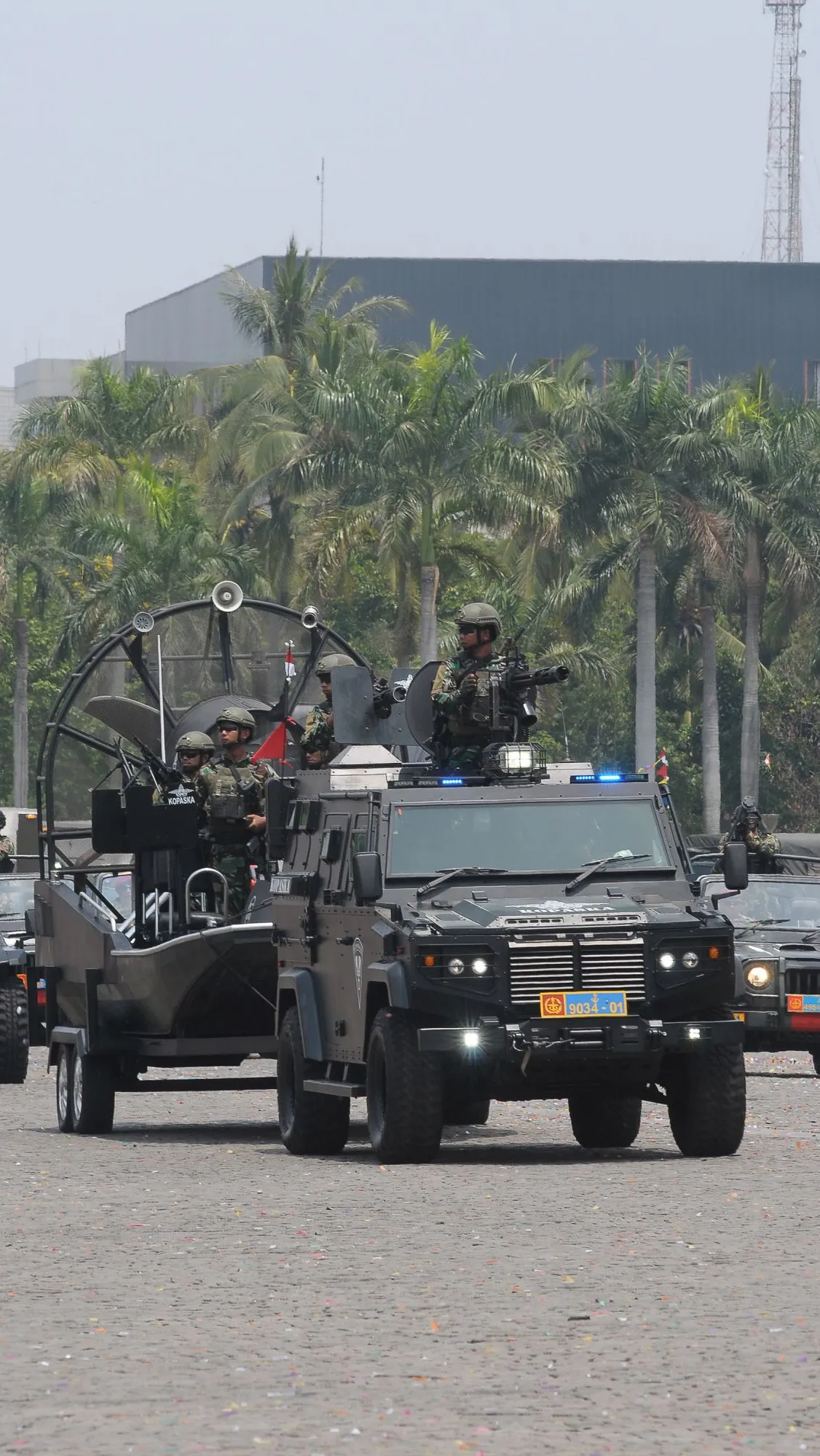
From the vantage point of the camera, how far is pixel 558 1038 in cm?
1471

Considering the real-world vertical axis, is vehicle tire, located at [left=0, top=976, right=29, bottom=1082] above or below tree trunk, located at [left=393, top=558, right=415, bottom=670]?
below

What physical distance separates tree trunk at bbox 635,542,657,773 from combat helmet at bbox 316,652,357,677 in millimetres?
37659

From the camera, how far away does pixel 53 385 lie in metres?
151

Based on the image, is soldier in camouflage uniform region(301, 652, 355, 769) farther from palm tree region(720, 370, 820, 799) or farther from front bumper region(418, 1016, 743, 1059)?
palm tree region(720, 370, 820, 799)

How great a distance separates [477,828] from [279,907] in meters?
2.12

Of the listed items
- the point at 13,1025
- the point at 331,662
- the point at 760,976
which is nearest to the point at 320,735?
the point at 331,662

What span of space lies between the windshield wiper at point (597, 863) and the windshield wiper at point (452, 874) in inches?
14.8

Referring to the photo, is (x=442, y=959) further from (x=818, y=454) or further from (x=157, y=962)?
(x=818, y=454)

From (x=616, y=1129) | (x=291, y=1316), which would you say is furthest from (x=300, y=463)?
(x=291, y=1316)

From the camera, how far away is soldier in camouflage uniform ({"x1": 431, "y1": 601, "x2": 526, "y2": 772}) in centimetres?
1723

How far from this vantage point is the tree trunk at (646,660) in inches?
2345

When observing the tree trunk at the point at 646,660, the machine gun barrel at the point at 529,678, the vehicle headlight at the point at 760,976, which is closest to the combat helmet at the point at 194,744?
the machine gun barrel at the point at 529,678

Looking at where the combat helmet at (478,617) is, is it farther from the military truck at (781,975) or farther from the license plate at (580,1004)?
the military truck at (781,975)

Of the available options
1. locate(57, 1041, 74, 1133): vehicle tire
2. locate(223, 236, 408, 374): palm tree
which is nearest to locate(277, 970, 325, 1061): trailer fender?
locate(57, 1041, 74, 1133): vehicle tire
